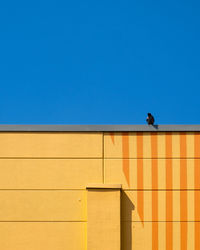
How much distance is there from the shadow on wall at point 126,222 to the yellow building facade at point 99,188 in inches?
0.9

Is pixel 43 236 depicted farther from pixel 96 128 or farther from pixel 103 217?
pixel 96 128

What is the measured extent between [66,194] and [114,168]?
1230mm

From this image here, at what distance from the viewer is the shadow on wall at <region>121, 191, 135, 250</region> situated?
7363mm

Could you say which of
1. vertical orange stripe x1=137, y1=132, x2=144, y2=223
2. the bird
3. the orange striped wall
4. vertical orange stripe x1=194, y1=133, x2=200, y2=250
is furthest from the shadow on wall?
the bird

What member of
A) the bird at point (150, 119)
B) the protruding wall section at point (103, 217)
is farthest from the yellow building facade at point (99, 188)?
the bird at point (150, 119)

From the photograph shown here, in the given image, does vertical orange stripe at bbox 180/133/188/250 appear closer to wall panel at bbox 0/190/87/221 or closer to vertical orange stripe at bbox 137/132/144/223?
vertical orange stripe at bbox 137/132/144/223

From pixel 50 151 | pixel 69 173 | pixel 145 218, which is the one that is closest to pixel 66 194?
pixel 69 173

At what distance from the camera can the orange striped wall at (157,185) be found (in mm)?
7359

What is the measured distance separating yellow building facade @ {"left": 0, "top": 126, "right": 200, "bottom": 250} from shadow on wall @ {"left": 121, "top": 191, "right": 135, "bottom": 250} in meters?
0.02

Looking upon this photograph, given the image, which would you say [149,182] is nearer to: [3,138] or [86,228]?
[86,228]

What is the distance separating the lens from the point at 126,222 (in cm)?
740

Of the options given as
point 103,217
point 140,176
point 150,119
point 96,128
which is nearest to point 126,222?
point 103,217

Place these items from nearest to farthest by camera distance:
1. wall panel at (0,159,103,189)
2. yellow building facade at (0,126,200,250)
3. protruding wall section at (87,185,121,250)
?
protruding wall section at (87,185,121,250) < yellow building facade at (0,126,200,250) < wall panel at (0,159,103,189)

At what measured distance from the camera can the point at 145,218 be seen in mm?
7387
